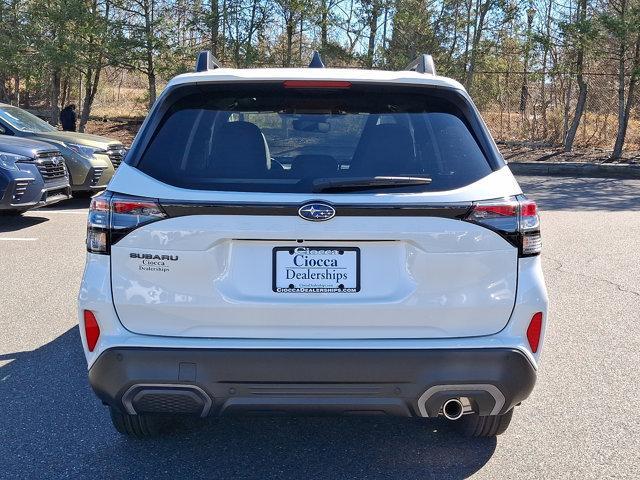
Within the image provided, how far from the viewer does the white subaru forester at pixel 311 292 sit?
8.97 feet

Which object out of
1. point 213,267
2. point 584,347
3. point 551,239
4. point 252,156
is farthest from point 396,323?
point 551,239

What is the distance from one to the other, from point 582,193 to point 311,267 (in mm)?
12618

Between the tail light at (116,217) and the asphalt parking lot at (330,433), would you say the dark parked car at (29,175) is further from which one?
the tail light at (116,217)

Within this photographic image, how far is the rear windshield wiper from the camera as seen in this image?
9.12 ft

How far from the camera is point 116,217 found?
2.81 m

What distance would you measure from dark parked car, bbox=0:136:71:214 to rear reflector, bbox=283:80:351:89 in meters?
7.12

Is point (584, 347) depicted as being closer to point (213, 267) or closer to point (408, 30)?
point (213, 267)

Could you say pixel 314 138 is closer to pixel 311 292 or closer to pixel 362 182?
pixel 362 182

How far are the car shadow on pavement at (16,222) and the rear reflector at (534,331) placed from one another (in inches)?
320

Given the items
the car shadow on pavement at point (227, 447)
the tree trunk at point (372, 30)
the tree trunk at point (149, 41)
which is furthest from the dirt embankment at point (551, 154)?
the car shadow on pavement at point (227, 447)

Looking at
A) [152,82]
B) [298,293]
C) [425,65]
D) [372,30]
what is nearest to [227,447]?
[298,293]

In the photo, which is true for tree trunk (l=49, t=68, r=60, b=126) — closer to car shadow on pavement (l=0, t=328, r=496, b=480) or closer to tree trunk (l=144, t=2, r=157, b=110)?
tree trunk (l=144, t=2, r=157, b=110)

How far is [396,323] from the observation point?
2783mm

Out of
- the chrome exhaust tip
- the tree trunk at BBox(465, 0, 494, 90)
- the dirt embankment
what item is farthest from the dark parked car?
the tree trunk at BBox(465, 0, 494, 90)
